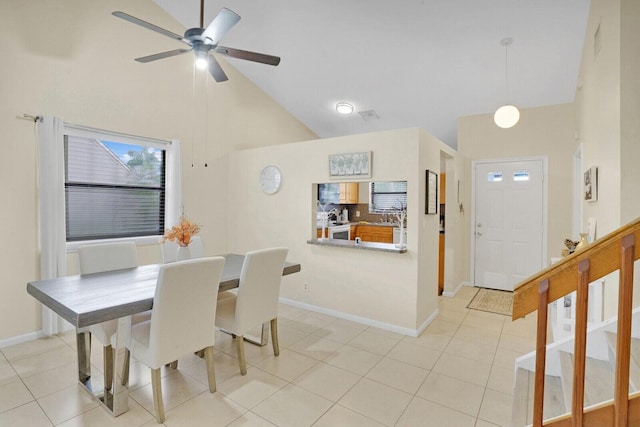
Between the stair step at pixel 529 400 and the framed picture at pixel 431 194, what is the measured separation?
168cm

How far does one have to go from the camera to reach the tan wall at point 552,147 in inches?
174

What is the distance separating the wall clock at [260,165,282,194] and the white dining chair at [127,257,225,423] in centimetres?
223

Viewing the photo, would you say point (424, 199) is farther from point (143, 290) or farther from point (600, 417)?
point (143, 290)

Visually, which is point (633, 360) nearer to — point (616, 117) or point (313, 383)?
point (616, 117)

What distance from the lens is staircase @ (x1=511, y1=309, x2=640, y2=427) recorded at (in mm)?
1652

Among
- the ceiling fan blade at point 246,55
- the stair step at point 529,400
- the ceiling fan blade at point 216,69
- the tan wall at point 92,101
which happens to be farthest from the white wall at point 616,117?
the tan wall at point 92,101

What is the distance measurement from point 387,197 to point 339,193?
1.01 meters

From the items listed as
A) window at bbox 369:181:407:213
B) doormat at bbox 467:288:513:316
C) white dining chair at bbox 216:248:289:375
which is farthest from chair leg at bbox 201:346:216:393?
window at bbox 369:181:407:213

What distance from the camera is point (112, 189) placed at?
3807 millimetres

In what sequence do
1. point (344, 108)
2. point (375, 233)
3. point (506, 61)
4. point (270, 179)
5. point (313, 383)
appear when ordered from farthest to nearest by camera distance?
point (375, 233)
point (344, 108)
point (270, 179)
point (506, 61)
point (313, 383)

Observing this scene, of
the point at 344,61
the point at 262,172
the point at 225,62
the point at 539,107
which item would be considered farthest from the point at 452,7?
the point at 225,62

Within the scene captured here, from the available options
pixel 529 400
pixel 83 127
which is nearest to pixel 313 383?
pixel 529 400

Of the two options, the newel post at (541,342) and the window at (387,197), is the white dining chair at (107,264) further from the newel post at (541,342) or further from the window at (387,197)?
the window at (387,197)

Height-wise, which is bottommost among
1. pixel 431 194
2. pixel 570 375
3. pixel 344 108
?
pixel 570 375
